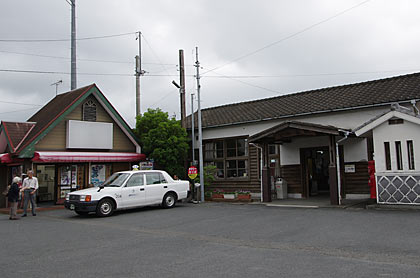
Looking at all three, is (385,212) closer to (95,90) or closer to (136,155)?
(136,155)

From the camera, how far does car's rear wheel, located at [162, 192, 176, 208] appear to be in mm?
15311

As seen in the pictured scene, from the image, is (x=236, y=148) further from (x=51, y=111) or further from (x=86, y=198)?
(x=51, y=111)

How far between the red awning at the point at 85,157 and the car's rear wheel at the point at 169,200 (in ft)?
15.1

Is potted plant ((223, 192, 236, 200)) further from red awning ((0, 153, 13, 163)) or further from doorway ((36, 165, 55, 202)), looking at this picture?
doorway ((36, 165, 55, 202))

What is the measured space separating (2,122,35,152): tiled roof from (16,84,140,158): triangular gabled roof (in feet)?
0.80

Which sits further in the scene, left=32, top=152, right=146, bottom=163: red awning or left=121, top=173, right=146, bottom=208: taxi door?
left=32, top=152, right=146, bottom=163: red awning

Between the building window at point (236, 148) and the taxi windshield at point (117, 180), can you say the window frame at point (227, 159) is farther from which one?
the taxi windshield at point (117, 180)

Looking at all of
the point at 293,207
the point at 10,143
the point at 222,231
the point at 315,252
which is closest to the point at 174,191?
the point at 293,207

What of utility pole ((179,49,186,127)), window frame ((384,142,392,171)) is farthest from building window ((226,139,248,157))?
window frame ((384,142,392,171))

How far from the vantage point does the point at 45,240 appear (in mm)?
9375

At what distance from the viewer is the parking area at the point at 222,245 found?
19.9ft

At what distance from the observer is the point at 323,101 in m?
17.3

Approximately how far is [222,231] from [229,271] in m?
Result: 3.93

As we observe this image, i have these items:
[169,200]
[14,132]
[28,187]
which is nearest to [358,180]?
[169,200]
